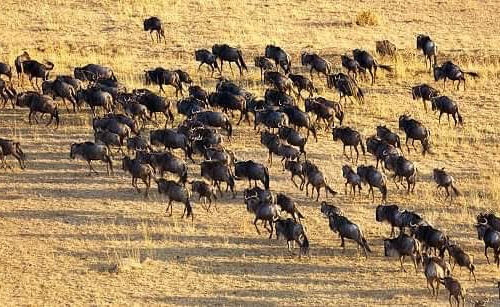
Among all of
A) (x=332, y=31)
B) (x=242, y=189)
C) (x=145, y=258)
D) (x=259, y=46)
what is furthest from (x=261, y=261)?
(x=332, y=31)

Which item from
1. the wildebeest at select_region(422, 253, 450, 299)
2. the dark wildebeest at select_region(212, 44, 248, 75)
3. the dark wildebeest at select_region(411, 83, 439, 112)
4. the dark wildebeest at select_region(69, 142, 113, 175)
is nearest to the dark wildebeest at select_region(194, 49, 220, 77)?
the dark wildebeest at select_region(212, 44, 248, 75)

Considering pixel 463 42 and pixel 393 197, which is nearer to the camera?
pixel 393 197

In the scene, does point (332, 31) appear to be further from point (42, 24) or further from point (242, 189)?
point (242, 189)

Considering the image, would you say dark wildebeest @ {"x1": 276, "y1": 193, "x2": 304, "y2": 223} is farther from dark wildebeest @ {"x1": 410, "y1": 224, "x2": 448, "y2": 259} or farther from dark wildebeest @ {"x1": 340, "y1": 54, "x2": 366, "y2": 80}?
dark wildebeest @ {"x1": 340, "y1": 54, "x2": 366, "y2": 80}

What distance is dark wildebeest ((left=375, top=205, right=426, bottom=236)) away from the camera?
64.1 ft

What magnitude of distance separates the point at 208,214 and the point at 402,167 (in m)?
4.21

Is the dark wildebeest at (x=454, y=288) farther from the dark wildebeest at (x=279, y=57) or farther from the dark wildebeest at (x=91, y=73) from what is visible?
the dark wildebeest at (x=91, y=73)

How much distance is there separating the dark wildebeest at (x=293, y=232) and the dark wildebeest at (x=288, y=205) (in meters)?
0.95

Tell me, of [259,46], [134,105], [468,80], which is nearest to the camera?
[134,105]

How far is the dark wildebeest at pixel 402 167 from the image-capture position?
22.2 m

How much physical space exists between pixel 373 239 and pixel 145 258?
14.4 feet

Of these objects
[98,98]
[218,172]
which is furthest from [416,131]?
[98,98]

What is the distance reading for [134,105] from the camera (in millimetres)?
25297

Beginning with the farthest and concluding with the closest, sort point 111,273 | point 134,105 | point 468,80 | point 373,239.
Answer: point 468,80, point 134,105, point 373,239, point 111,273
